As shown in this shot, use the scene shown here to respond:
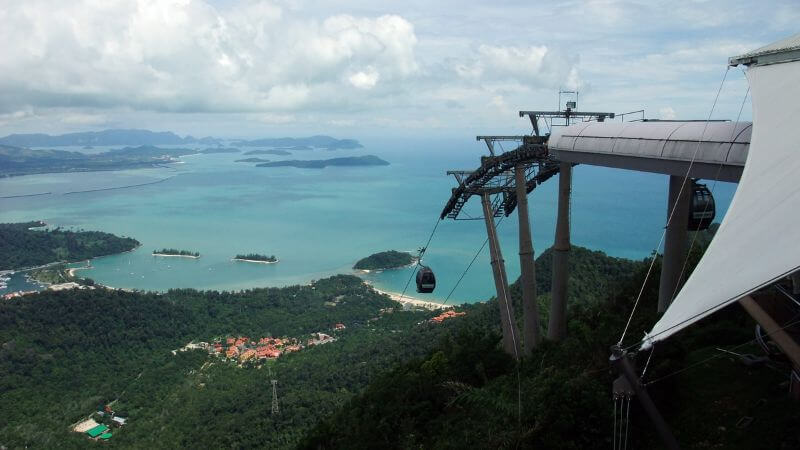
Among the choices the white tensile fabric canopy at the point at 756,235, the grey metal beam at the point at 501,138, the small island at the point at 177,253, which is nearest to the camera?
the white tensile fabric canopy at the point at 756,235

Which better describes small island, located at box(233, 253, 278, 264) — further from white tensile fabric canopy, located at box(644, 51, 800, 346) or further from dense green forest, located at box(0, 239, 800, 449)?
white tensile fabric canopy, located at box(644, 51, 800, 346)

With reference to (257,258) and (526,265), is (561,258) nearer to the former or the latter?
(526,265)

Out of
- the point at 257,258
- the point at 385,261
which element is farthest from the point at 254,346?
the point at 257,258

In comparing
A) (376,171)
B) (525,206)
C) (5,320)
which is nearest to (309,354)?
(5,320)

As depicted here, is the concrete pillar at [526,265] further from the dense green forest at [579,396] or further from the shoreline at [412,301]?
the shoreline at [412,301]

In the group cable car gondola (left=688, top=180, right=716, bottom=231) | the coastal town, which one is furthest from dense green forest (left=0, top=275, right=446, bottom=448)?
cable car gondola (left=688, top=180, right=716, bottom=231)

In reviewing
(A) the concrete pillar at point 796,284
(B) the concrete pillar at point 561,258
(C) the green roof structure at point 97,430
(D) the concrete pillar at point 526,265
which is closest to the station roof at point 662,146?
(B) the concrete pillar at point 561,258

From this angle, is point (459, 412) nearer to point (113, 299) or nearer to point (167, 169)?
point (113, 299)
